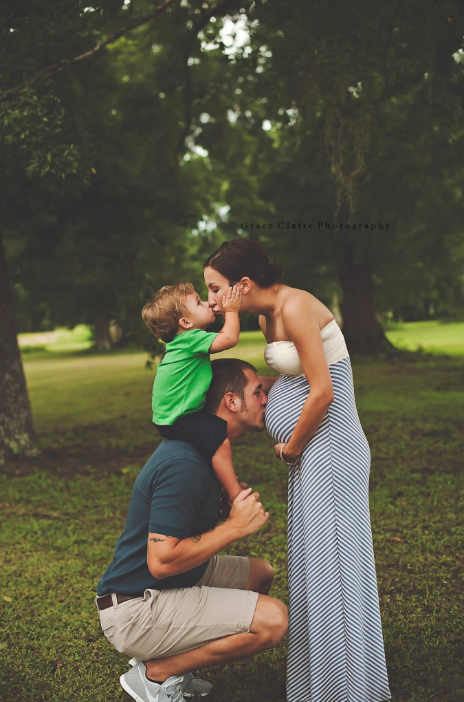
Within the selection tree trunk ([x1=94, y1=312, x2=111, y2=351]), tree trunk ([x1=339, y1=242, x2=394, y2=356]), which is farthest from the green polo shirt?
tree trunk ([x1=94, y1=312, x2=111, y2=351])

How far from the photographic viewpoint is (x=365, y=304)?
63.8ft

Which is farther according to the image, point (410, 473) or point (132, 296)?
point (132, 296)

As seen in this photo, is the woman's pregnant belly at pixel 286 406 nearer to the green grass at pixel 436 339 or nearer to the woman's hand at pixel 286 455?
the woman's hand at pixel 286 455

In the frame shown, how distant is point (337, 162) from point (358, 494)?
5.09 m

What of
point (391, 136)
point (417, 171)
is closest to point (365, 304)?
point (417, 171)

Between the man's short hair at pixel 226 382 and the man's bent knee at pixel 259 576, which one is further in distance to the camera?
the man's bent knee at pixel 259 576

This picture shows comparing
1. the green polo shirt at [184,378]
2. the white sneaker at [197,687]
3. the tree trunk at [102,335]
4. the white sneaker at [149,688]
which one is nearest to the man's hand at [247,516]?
the green polo shirt at [184,378]

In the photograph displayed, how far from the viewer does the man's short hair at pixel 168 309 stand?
10.5 feet

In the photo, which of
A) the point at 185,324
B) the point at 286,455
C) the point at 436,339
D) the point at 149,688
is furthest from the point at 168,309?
the point at 436,339

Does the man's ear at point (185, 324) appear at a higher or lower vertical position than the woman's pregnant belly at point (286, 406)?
higher

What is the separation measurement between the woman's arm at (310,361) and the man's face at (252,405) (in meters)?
0.26

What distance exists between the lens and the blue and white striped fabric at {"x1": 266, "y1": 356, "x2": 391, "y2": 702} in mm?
3014

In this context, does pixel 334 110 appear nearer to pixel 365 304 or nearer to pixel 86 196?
pixel 86 196

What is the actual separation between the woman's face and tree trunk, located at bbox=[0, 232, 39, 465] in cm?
633
